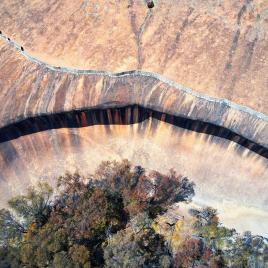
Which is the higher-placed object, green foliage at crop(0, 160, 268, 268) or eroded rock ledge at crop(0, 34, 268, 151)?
eroded rock ledge at crop(0, 34, 268, 151)

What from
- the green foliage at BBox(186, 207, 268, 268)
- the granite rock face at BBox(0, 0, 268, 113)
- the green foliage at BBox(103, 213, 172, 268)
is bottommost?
the green foliage at BBox(103, 213, 172, 268)

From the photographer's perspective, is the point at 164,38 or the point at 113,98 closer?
the point at 113,98

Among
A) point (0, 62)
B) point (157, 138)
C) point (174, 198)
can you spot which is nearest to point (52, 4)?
point (0, 62)

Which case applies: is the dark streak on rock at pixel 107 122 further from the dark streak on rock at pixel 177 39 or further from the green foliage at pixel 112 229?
the dark streak on rock at pixel 177 39

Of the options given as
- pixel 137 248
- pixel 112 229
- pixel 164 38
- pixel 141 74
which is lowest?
pixel 137 248

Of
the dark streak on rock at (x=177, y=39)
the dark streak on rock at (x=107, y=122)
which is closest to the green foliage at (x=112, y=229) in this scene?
the dark streak on rock at (x=107, y=122)

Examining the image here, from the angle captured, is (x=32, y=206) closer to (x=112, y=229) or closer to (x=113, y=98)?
(x=112, y=229)

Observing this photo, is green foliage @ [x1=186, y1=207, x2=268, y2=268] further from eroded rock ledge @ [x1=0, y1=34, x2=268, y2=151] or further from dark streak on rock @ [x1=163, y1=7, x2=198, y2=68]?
dark streak on rock @ [x1=163, y1=7, x2=198, y2=68]

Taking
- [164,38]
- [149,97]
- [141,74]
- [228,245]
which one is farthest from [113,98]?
[228,245]

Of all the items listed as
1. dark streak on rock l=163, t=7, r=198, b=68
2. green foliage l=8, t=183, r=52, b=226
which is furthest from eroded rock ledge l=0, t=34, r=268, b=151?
green foliage l=8, t=183, r=52, b=226
